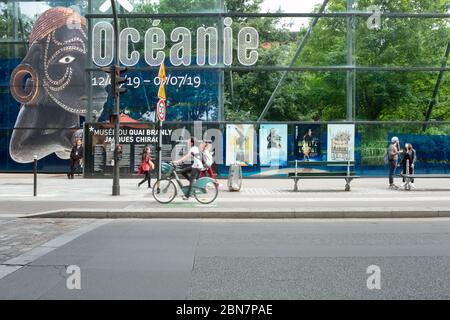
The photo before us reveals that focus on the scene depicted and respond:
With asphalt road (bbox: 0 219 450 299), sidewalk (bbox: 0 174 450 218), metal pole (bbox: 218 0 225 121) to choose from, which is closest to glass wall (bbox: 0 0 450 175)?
metal pole (bbox: 218 0 225 121)

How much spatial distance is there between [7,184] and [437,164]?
17.9 m

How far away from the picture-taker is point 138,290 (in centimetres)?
545

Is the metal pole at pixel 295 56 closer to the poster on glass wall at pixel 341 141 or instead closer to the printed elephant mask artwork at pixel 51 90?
the poster on glass wall at pixel 341 141

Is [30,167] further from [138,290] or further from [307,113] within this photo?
[138,290]

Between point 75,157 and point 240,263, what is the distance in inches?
708

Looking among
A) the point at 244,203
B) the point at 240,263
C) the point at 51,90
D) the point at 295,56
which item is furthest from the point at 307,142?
the point at 240,263

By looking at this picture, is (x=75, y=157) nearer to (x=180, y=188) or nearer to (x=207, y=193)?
(x=180, y=188)

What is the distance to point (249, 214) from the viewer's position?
11.7 m

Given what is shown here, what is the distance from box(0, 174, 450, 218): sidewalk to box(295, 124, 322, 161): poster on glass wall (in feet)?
13.9

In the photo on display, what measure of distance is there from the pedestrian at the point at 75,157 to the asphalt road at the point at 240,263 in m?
13.1

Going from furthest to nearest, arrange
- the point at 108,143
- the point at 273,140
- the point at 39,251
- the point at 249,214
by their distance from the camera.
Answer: the point at 273,140, the point at 108,143, the point at 249,214, the point at 39,251

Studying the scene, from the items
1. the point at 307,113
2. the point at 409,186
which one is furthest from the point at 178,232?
the point at 307,113

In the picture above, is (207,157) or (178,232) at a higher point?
(207,157)

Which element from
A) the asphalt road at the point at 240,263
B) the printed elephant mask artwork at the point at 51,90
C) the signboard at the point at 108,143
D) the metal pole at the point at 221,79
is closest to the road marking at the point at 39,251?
the asphalt road at the point at 240,263
